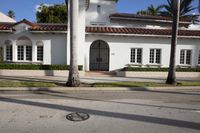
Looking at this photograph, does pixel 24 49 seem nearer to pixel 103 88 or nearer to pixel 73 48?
pixel 73 48

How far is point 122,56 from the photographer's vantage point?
21.4m

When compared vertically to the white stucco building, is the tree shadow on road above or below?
below

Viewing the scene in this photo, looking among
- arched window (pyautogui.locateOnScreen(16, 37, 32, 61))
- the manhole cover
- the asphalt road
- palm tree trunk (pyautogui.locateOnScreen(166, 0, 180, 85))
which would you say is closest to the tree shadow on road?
the asphalt road

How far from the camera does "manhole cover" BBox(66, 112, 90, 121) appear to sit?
23.4ft

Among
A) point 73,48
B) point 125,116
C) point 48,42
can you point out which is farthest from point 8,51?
point 125,116

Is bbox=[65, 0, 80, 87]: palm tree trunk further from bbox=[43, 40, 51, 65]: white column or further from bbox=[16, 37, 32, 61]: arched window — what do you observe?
bbox=[16, 37, 32, 61]: arched window

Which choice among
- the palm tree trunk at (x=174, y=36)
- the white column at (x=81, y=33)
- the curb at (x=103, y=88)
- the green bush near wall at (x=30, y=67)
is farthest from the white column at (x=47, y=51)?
the palm tree trunk at (x=174, y=36)

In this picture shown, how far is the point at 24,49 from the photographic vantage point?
20.7 metres

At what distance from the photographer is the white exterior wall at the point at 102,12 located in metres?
31.4

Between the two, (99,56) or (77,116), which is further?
(99,56)

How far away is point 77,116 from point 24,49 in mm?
14824

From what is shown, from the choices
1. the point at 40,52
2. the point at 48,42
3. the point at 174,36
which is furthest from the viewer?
the point at 40,52

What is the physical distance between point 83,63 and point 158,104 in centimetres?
1186

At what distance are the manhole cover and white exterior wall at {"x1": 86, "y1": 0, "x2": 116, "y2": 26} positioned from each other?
24525mm
